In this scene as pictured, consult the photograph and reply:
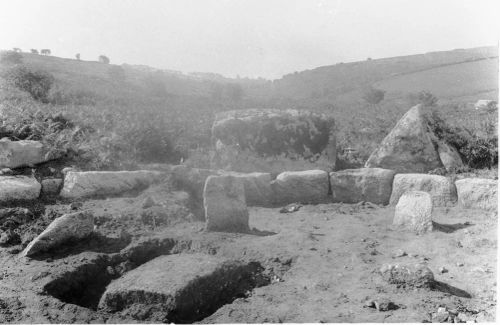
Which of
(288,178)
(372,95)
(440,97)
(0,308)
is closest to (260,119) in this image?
(288,178)

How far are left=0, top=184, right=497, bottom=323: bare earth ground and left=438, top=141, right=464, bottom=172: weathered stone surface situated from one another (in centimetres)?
175

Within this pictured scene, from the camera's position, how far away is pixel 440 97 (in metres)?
32.5

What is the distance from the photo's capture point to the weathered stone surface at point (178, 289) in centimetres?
365

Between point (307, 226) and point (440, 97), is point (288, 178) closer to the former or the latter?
point (307, 226)

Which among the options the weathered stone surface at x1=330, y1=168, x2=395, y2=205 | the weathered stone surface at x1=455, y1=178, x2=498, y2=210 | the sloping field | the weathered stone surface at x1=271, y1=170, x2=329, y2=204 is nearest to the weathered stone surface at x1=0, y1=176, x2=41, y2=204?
Result: the weathered stone surface at x1=271, y1=170, x2=329, y2=204

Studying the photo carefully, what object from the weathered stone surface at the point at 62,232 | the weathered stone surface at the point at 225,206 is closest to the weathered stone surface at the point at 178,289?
the weathered stone surface at the point at 62,232

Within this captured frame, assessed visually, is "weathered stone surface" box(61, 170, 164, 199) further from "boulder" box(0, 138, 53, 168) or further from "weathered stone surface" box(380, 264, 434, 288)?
"weathered stone surface" box(380, 264, 434, 288)

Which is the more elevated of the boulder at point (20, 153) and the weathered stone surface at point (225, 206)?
the boulder at point (20, 153)

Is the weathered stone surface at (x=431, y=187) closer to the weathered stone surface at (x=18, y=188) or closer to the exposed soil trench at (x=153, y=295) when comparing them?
the exposed soil trench at (x=153, y=295)

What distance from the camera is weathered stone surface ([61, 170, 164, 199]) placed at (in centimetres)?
658

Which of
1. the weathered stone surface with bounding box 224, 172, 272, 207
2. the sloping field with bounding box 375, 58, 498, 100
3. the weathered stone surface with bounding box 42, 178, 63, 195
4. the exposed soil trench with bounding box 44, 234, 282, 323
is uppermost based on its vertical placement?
the sloping field with bounding box 375, 58, 498, 100

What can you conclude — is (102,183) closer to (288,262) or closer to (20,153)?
(20,153)

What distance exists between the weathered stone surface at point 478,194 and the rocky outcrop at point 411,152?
1.44 meters

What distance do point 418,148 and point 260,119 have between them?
2.93 m
